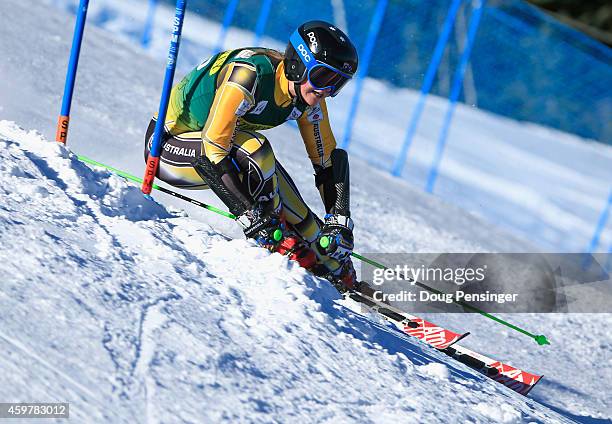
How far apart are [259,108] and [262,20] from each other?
25.9 feet

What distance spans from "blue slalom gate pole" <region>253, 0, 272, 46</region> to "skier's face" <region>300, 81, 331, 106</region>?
774 centimetres

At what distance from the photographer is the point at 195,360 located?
2.93m

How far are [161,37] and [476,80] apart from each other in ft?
16.7

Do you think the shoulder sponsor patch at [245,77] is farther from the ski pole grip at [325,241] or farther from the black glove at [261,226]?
the ski pole grip at [325,241]

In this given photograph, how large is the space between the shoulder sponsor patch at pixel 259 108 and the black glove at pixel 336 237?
0.78 metres

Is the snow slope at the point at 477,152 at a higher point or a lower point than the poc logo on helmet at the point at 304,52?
lower

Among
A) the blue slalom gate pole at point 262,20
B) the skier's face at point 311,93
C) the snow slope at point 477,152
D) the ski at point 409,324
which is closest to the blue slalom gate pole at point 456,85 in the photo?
the snow slope at point 477,152

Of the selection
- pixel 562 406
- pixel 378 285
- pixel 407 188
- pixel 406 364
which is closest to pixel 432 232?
pixel 407 188

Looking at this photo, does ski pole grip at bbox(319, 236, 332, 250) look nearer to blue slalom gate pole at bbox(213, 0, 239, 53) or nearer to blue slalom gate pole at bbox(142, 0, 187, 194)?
blue slalom gate pole at bbox(142, 0, 187, 194)

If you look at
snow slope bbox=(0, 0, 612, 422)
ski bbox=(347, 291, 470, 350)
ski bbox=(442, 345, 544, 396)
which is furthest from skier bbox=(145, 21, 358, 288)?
ski bbox=(442, 345, 544, 396)

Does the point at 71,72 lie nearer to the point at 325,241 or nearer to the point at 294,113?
the point at 294,113

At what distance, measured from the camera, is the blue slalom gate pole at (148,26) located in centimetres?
1272

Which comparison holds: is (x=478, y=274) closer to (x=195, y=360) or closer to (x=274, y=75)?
(x=274, y=75)

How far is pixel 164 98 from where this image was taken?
187 inches
